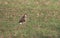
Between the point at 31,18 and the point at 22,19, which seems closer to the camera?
the point at 22,19

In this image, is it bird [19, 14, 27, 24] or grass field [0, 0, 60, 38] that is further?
bird [19, 14, 27, 24]

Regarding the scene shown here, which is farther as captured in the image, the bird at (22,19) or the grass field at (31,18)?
the bird at (22,19)

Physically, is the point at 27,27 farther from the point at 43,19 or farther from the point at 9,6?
the point at 9,6

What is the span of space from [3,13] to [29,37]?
3.12 metres

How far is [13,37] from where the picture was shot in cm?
1159

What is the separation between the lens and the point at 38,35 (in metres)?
11.9

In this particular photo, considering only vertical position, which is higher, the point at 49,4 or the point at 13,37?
the point at 49,4

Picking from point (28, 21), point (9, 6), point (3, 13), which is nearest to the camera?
point (28, 21)

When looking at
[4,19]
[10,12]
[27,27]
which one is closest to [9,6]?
[10,12]

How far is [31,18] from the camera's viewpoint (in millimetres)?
13578

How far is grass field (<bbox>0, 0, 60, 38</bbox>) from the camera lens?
39.2 ft

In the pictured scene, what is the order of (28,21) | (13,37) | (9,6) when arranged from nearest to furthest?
(13,37) → (28,21) → (9,6)

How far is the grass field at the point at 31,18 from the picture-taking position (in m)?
11.9

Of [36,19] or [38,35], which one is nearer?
[38,35]
